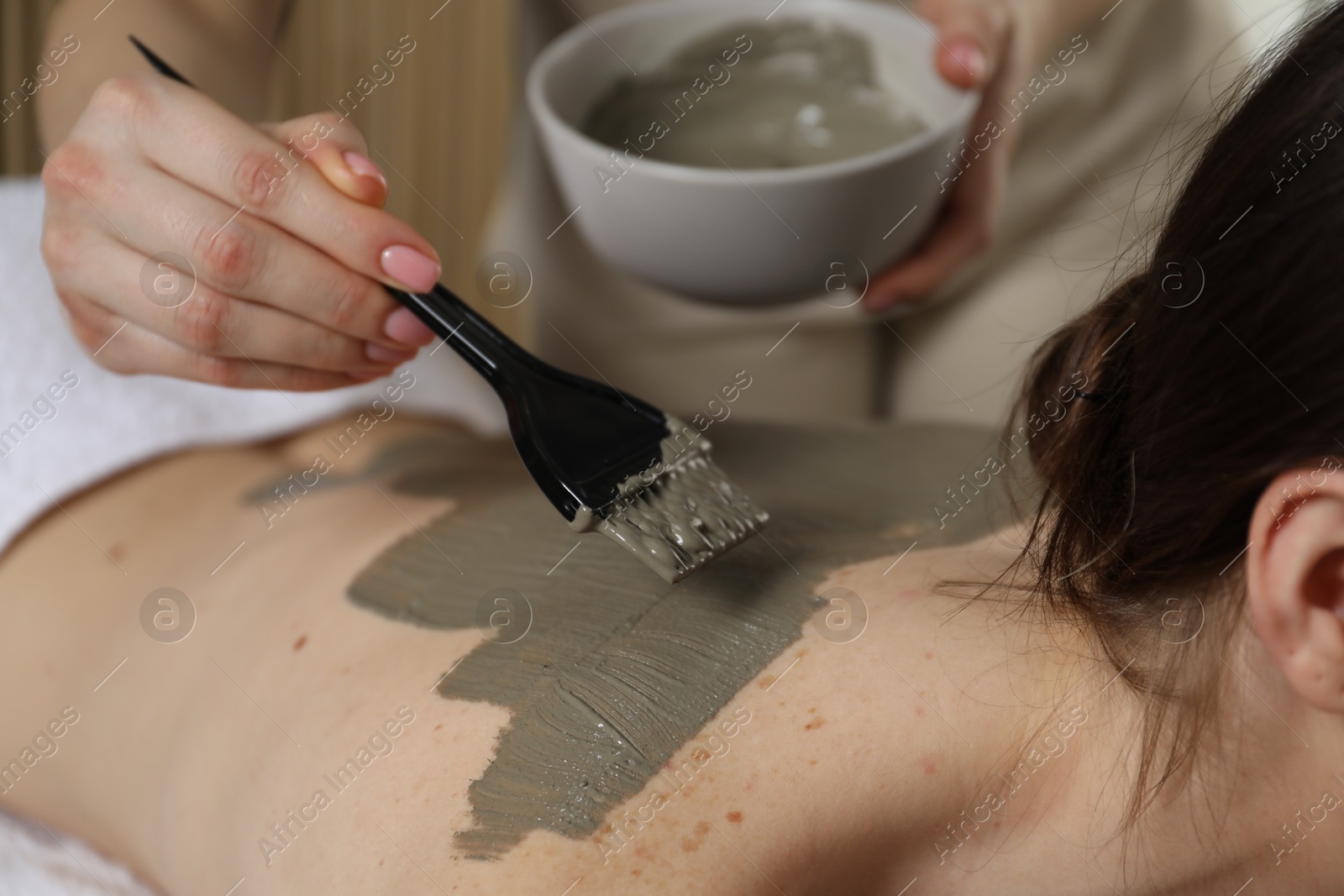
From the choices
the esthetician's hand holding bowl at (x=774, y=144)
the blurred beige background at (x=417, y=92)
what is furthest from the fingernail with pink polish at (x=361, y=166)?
the blurred beige background at (x=417, y=92)

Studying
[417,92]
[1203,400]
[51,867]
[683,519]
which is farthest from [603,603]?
[417,92]

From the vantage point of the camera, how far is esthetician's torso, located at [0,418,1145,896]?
1.47 feet

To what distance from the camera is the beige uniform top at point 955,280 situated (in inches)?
37.2

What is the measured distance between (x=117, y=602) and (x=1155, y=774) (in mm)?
608

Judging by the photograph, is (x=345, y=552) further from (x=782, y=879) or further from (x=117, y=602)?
(x=782, y=879)

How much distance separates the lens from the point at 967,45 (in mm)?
693

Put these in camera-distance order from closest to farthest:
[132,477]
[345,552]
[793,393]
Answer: [345,552] → [132,477] → [793,393]

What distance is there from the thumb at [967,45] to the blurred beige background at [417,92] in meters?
0.69

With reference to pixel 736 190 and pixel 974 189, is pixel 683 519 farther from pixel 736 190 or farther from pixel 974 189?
pixel 974 189

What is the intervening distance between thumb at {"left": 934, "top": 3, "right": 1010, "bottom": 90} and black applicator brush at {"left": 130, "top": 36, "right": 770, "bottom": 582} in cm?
34

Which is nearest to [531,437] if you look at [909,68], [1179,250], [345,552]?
[345,552]

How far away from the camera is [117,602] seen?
2.16 ft

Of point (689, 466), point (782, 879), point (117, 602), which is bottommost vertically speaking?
point (782, 879)

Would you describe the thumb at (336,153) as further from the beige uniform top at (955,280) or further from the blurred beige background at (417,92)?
the blurred beige background at (417,92)
